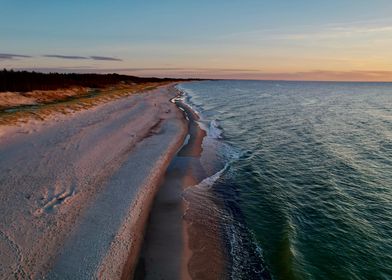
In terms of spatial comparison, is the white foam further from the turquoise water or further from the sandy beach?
the sandy beach

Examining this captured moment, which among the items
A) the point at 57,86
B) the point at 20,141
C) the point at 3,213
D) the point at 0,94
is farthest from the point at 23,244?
the point at 57,86

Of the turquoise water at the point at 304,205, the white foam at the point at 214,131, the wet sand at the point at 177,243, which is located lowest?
the white foam at the point at 214,131

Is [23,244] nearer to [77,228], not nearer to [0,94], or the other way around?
[77,228]

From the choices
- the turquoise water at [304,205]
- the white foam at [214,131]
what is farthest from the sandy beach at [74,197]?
the white foam at [214,131]

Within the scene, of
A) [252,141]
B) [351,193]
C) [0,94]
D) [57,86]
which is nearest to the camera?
[351,193]

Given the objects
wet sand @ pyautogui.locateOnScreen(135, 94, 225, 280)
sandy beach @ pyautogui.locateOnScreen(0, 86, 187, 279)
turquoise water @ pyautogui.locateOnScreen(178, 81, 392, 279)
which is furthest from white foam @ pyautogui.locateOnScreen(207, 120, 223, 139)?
wet sand @ pyautogui.locateOnScreen(135, 94, 225, 280)

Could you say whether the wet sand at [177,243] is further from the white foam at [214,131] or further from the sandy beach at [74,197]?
the white foam at [214,131]

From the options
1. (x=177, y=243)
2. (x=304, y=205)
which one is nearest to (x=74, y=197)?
(x=177, y=243)
